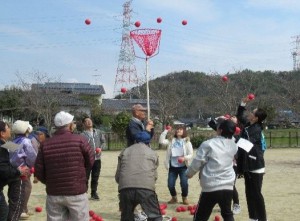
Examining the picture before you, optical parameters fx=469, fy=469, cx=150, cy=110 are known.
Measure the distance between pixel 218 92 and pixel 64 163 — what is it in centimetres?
3740

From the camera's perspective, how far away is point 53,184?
5.08 meters

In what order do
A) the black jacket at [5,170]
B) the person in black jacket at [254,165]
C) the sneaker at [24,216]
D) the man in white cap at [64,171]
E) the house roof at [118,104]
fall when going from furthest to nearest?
the house roof at [118,104] < the sneaker at [24,216] < the person in black jacket at [254,165] < the black jacket at [5,170] < the man in white cap at [64,171]

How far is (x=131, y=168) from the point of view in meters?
5.75

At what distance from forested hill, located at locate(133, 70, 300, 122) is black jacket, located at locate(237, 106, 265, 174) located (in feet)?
101

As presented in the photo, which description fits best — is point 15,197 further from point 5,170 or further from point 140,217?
point 140,217

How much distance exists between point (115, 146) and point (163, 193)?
19.2 metres

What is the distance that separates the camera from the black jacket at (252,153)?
675 cm

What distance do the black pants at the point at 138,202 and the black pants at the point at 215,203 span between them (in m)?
0.56

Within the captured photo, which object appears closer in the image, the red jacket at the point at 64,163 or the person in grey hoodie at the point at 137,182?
the red jacket at the point at 64,163

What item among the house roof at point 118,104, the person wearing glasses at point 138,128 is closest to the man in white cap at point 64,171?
the person wearing glasses at point 138,128

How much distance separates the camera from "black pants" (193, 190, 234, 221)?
5480 mm

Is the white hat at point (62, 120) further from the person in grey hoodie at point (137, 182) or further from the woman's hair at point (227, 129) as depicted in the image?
the woman's hair at point (227, 129)

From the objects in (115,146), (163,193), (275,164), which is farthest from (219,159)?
(115,146)

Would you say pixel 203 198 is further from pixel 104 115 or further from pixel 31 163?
pixel 104 115
